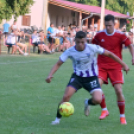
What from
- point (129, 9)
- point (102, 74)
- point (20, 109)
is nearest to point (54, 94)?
point (20, 109)

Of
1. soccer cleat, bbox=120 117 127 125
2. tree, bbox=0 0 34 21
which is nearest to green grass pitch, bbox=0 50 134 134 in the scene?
soccer cleat, bbox=120 117 127 125

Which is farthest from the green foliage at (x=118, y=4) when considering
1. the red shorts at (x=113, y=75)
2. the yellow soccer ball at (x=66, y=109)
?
the yellow soccer ball at (x=66, y=109)

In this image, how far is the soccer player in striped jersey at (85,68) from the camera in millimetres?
6453

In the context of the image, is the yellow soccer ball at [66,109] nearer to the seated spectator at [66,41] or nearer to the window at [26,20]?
the seated spectator at [66,41]

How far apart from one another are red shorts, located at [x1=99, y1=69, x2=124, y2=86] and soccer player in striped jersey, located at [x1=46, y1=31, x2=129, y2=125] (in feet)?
1.49

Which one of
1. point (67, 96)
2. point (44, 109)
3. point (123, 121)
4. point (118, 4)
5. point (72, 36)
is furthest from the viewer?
point (118, 4)

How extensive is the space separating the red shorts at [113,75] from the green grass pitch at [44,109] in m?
0.72

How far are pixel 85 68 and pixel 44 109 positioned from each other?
172 cm

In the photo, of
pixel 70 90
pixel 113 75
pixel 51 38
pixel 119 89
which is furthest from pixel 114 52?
pixel 51 38

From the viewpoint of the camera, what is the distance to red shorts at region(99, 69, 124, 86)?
22.9ft

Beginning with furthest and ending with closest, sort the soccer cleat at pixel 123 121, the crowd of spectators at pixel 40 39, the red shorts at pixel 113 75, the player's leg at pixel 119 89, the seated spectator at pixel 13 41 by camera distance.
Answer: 1. the crowd of spectators at pixel 40 39
2. the seated spectator at pixel 13 41
3. the red shorts at pixel 113 75
4. the player's leg at pixel 119 89
5. the soccer cleat at pixel 123 121

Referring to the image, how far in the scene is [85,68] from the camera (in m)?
6.55

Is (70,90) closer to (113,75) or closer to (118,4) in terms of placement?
(113,75)

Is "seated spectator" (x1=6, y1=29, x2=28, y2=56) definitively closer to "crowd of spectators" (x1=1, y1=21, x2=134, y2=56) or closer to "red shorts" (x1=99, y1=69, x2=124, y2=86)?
"crowd of spectators" (x1=1, y1=21, x2=134, y2=56)
